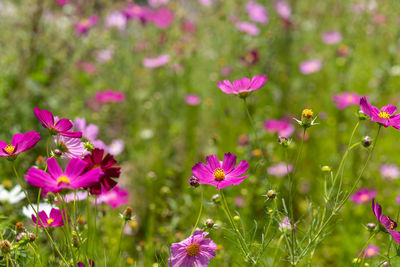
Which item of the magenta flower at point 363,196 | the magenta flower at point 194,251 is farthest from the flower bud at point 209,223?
the magenta flower at point 363,196

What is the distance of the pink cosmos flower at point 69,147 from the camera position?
0.86 meters

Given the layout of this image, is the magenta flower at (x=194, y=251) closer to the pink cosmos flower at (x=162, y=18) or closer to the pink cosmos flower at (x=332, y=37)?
the pink cosmos flower at (x=162, y=18)

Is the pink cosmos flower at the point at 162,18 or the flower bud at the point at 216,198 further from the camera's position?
the pink cosmos flower at the point at 162,18

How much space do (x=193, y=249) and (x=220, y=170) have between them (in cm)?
17

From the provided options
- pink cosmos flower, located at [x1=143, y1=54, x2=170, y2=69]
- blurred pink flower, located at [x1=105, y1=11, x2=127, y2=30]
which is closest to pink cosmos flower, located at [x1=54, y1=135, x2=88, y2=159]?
pink cosmos flower, located at [x1=143, y1=54, x2=170, y2=69]

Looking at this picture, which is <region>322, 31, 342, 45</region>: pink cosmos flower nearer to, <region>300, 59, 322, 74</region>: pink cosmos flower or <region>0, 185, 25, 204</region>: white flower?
<region>300, 59, 322, 74</region>: pink cosmos flower

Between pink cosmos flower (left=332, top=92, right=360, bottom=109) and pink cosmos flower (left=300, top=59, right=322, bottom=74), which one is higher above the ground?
pink cosmos flower (left=332, top=92, right=360, bottom=109)

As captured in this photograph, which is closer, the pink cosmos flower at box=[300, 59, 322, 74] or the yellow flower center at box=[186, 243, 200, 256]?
the yellow flower center at box=[186, 243, 200, 256]

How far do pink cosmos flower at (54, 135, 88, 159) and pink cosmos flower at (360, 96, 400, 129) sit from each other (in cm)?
59

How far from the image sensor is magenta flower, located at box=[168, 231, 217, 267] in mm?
845

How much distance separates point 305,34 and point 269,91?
1.43 meters

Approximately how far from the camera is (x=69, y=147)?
0.89 m

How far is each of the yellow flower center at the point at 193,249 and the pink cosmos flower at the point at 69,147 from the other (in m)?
0.30

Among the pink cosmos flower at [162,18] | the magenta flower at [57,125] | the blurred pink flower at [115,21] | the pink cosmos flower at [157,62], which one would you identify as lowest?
the pink cosmos flower at [157,62]
